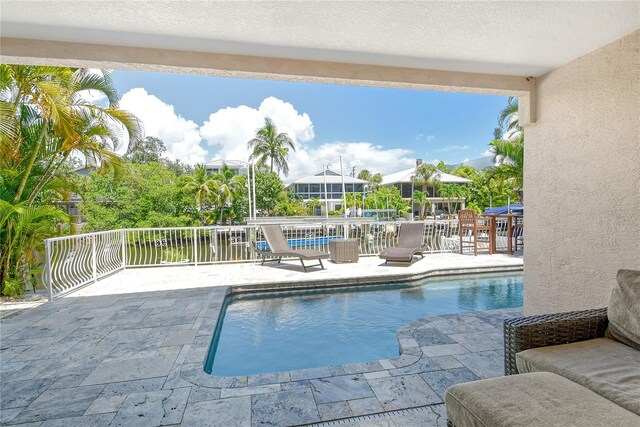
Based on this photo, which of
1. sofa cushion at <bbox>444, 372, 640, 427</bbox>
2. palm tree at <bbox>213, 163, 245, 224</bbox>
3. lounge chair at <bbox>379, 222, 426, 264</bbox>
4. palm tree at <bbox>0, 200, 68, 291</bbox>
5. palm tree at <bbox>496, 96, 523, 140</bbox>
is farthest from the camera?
palm tree at <bbox>213, 163, 245, 224</bbox>

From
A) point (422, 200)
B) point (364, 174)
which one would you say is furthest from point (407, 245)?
point (364, 174)

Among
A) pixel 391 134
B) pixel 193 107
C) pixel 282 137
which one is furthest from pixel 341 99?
pixel 193 107

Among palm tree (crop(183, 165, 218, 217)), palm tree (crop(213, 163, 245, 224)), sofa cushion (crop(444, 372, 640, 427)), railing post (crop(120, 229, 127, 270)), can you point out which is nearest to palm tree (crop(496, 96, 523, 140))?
sofa cushion (crop(444, 372, 640, 427))

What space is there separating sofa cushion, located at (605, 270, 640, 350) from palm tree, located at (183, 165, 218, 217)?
23890 mm

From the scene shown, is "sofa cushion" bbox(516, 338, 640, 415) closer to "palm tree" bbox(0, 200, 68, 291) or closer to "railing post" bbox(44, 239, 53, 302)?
"railing post" bbox(44, 239, 53, 302)

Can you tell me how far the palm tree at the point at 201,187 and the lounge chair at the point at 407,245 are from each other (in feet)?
62.1

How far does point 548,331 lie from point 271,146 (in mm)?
29412

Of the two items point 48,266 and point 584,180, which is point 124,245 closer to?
point 48,266

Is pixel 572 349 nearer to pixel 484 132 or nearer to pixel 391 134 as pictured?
pixel 391 134

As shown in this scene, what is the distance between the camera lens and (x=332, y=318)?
468 cm

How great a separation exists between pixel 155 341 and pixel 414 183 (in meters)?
32.7

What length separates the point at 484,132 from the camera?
1690 inches

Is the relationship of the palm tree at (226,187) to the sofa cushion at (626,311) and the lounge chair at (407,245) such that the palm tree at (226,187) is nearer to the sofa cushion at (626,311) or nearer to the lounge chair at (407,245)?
the lounge chair at (407,245)

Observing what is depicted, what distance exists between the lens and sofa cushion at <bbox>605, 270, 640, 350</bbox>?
1.96 metres
